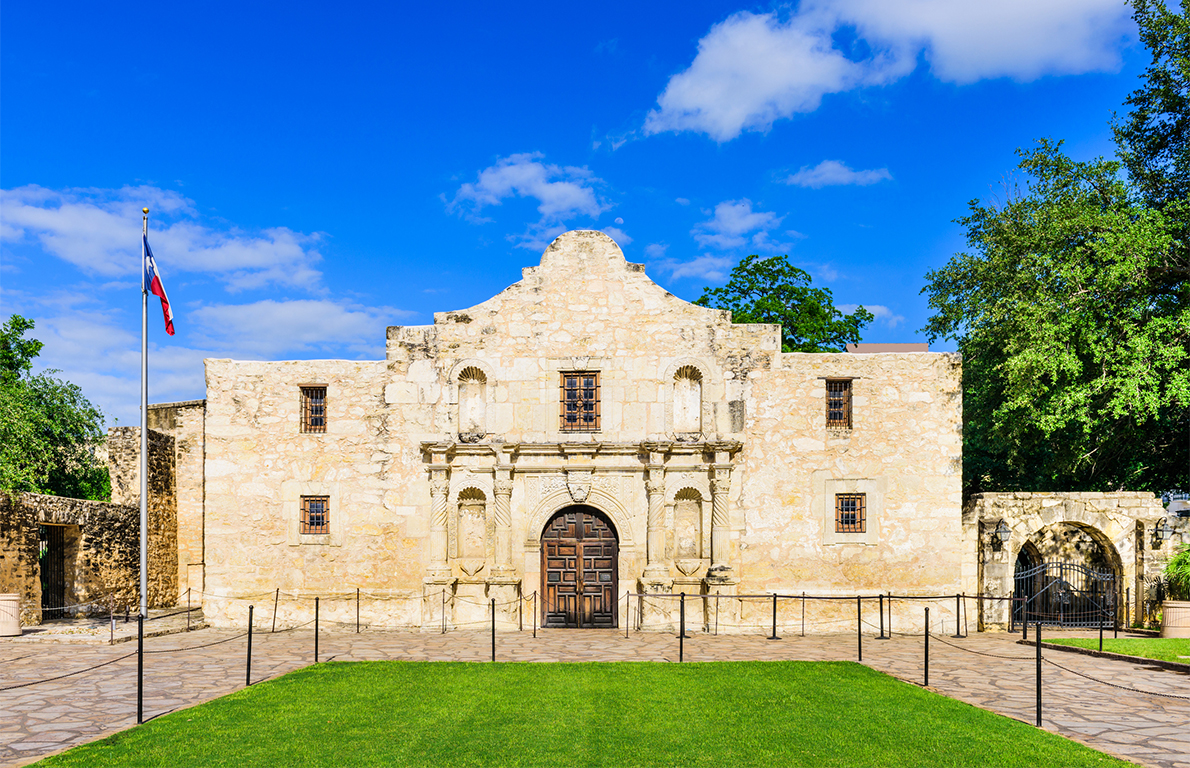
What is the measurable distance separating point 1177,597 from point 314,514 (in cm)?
1927

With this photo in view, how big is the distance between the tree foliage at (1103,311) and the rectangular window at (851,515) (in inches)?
165

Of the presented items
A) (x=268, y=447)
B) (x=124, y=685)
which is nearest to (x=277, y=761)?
(x=124, y=685)

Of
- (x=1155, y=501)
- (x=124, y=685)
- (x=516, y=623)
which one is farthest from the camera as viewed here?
(x=1155, y=501)

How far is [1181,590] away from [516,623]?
1449 centimetres

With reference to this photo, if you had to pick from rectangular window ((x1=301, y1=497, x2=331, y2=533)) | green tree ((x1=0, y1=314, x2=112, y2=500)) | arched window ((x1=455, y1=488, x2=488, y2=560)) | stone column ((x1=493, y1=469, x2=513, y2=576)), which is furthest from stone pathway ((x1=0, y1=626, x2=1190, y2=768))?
green tree ((x1=0, y1=314, x2=112, y2=500))

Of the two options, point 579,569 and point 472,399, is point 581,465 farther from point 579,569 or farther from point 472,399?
point 472,399

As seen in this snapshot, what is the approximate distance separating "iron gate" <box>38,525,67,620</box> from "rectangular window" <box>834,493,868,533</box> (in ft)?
60.3

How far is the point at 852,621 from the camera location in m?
17.7

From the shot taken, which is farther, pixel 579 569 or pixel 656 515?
pixel 579 569

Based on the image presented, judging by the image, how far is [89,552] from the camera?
64.6 ft

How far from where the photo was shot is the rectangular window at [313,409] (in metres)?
18.8

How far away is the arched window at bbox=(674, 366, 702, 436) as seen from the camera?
18375 millimetres

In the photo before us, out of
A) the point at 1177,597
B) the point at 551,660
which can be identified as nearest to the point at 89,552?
the point at 551,660

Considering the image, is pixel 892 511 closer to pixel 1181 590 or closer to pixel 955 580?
pixel 955 580
